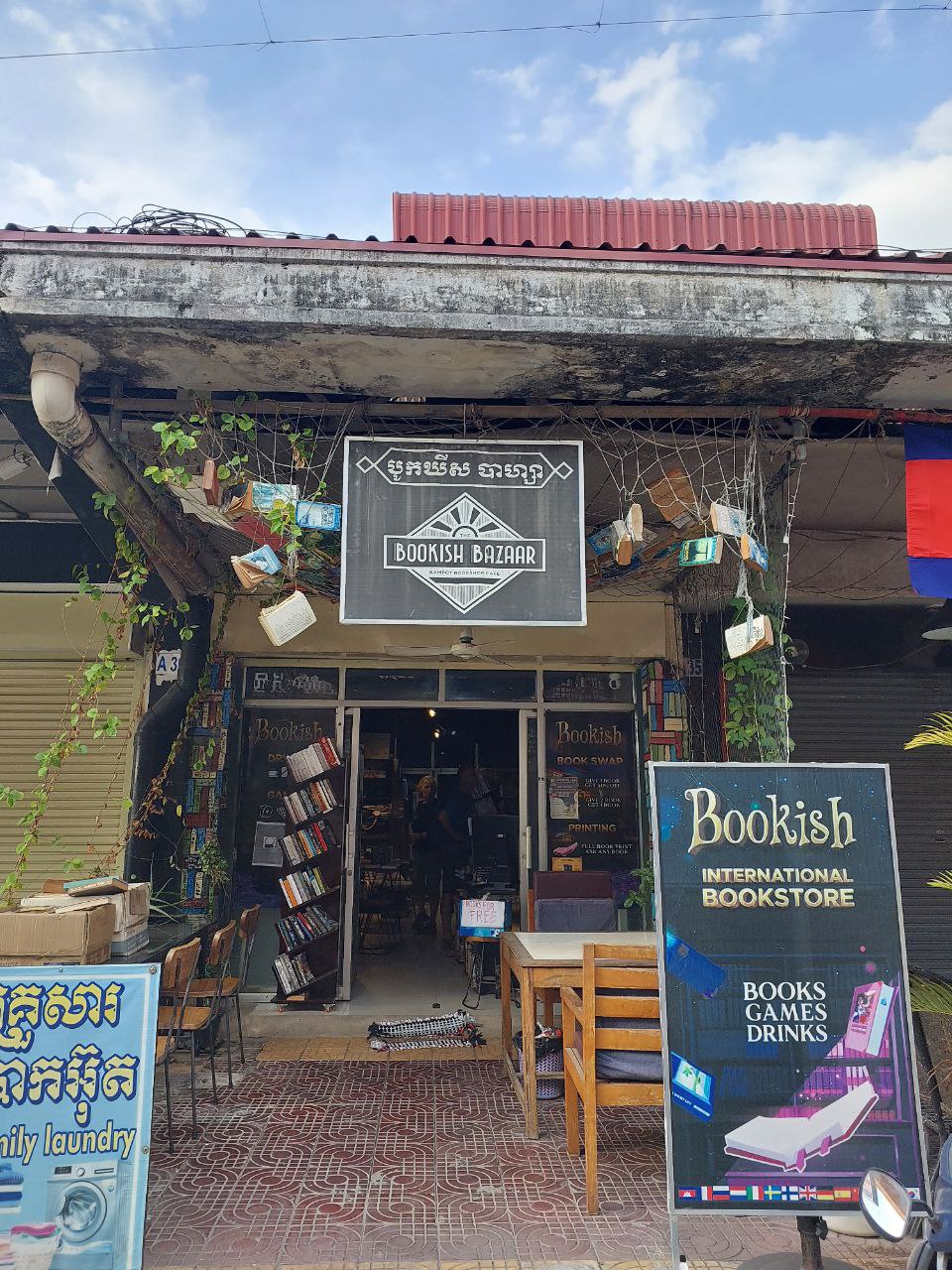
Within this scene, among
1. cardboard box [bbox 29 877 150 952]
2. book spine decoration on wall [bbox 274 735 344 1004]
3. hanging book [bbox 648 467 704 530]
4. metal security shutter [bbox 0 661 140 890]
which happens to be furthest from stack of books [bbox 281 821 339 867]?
hanging book [bbox 648 467 704 530]

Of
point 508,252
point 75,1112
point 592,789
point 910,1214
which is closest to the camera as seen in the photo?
point 910,1214

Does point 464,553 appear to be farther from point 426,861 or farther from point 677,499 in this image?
point 426,861

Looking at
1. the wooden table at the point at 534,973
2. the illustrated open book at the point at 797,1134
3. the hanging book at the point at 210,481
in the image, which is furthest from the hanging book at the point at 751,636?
the hanging book at the point at 210,481

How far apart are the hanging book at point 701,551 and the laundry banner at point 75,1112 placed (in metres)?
3.07

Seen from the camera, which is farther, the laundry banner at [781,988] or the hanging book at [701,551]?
the hanging book at [701,551]

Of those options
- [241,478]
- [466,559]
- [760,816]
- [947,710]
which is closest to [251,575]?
[241,478]

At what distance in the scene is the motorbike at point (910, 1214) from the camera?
195cm

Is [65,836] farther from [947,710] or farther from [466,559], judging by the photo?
[947,710]

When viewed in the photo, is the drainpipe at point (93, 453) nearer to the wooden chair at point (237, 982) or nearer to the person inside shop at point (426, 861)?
the wooden chair at point (237, 982)

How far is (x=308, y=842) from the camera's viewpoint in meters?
6.45

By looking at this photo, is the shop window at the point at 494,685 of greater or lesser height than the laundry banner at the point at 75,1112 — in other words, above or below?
above

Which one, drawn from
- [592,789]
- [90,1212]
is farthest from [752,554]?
[90,1212]

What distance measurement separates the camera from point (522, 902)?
6715mm

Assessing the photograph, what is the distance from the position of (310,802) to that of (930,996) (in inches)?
178
